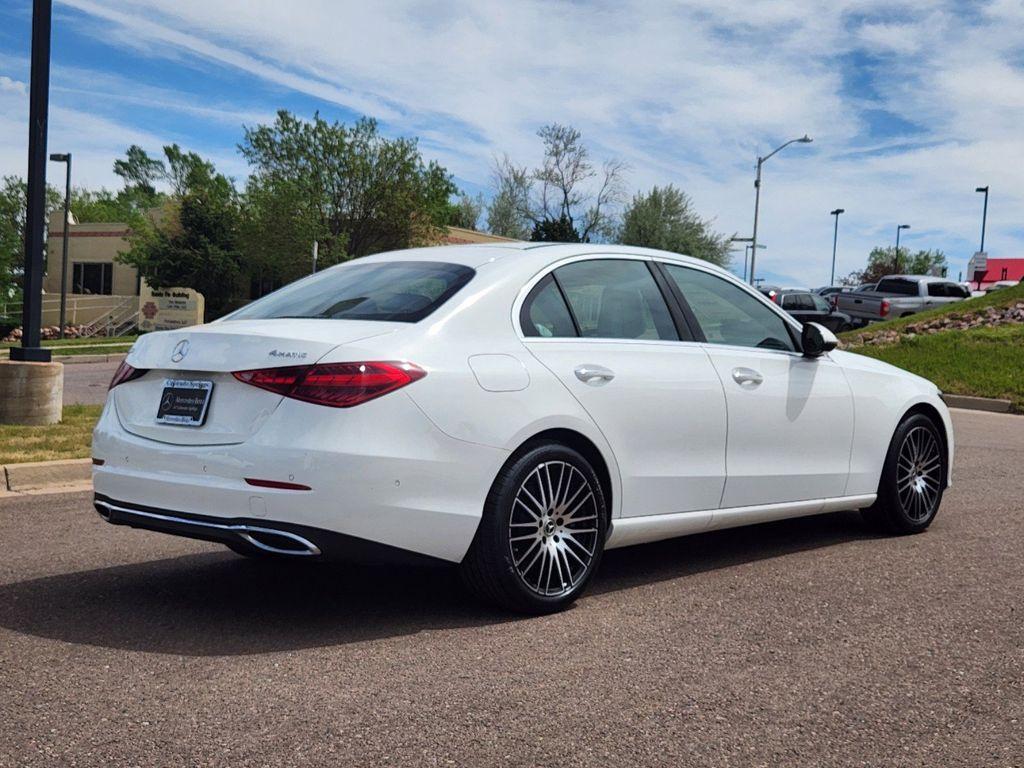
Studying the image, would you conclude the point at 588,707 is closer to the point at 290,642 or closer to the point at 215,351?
the point at 290,642

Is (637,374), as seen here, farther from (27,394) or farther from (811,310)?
(811,310)

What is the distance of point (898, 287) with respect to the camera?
37875mm

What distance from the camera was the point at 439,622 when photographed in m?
4.80

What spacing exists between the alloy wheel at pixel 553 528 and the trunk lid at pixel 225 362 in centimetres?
87

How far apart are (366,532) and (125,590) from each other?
1.53 m

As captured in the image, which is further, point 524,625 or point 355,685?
point 524,625

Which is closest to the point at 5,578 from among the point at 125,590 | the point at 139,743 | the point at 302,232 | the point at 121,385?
the point at 125,590

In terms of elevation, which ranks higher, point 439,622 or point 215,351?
point 215,351

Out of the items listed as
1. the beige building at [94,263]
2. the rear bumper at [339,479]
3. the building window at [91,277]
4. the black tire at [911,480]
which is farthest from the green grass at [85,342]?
the rear bumper at [339,479]

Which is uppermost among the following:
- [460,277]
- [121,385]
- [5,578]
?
[460,277]

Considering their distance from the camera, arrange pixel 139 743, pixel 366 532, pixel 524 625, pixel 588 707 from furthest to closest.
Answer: pixel 524 625
pixel 366 532
pixel 588 707
pixel 139 743

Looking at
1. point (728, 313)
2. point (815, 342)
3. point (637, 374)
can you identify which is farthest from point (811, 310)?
point (637, 374)

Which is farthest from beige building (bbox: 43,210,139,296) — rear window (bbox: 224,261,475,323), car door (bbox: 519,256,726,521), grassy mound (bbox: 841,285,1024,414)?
car door (bbox: 519,256,726,521)

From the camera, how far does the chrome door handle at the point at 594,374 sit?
16.6ft
